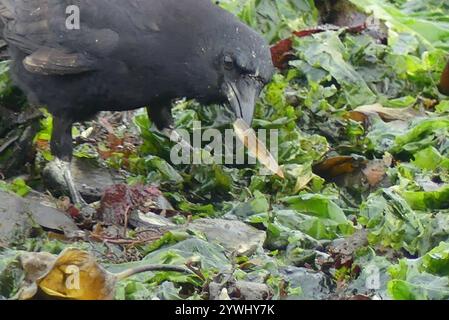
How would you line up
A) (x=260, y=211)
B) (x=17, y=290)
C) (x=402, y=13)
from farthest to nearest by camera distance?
(x=402, y=13) → (x=260, y=211) → (x=17, y=290)

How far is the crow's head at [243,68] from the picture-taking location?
7602 millimetres

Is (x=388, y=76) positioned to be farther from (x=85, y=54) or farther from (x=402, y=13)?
(x=85, y=54)

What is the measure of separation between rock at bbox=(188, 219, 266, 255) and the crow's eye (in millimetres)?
1072

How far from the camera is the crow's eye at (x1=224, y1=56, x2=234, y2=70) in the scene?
7.66 meters

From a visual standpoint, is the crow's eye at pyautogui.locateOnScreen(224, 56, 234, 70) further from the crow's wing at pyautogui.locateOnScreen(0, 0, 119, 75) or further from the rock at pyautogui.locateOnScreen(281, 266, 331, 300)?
the rock at pyautogui.locateOnScreen(281, 266, 331, 300)

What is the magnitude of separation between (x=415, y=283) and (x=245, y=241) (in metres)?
1.21

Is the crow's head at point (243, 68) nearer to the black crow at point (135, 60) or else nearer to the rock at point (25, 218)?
the black crow at point (135, 60)

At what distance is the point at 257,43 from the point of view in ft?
25.0

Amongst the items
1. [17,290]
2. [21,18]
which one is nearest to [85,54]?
[21,18]

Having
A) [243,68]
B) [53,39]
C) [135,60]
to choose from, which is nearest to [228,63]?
[243,68]

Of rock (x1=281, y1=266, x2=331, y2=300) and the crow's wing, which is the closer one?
rock (x1=281, y1=266, x2=331, y2=300)

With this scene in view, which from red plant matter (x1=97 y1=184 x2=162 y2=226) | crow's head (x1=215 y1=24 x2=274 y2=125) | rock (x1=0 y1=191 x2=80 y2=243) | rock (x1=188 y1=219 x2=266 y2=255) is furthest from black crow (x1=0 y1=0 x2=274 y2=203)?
rock (x1=188 y1=219 x2=266 y2=255)

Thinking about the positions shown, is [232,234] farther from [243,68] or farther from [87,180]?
[87,180]

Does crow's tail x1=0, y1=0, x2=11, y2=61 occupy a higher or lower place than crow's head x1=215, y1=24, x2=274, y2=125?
lower
